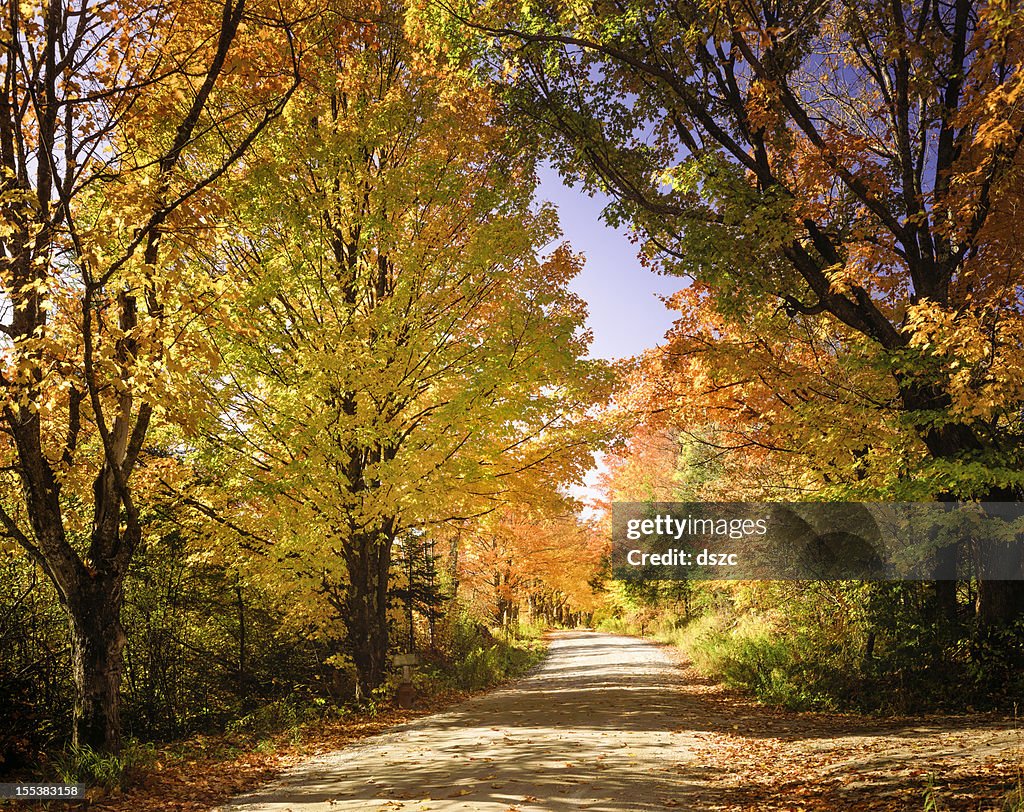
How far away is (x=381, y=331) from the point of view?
10055 mm

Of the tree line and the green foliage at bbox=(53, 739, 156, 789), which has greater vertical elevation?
the tree line

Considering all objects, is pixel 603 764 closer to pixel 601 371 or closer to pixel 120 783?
pixel 120 783

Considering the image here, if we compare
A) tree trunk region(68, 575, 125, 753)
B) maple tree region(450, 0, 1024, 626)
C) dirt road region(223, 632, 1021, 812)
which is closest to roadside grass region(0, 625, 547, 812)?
tree trunk region(68, 575, 125, 753)

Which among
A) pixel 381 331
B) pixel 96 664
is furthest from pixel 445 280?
pixel 96 664

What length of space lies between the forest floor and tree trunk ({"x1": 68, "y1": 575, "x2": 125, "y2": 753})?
704mm

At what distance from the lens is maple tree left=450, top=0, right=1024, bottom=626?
901cm

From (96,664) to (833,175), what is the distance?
12148 mm

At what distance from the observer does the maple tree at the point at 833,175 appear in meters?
9.01

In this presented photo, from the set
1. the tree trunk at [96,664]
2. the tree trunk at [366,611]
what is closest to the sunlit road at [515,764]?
the tree trunk at [366,611]

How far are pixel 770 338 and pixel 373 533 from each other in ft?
26.6

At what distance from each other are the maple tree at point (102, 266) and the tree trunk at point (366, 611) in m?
4.60

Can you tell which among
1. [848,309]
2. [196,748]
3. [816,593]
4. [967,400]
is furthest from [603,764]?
[816,593]

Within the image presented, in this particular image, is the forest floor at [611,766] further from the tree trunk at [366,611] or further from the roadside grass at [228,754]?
the tree trunk at [366,611]

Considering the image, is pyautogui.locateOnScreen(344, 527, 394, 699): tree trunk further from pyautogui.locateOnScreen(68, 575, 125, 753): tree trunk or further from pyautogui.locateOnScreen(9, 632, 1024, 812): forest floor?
pyautogui.locateOnScreen(68, 575, 125, 753): tree trunk
